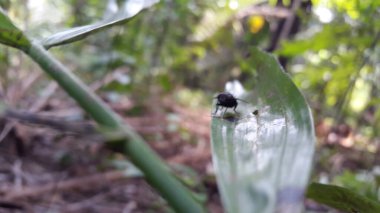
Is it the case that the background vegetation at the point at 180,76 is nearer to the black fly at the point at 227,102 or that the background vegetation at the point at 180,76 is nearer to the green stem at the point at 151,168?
the black fly at the point at 227,102

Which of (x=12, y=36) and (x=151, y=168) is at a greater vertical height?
(x=12, y=36)

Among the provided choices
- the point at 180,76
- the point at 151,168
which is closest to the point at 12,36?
the point at 151,168

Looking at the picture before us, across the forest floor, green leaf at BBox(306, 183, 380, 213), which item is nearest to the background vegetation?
the forest floor

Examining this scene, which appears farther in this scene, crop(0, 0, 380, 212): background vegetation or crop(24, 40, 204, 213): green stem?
crop(0, 0, 380, 212): background vegetation

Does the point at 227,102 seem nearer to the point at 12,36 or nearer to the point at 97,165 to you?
the point at 12,36

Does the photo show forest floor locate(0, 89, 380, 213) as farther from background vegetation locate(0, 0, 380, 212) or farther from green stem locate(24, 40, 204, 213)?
green stem locate(24, 40, 204, 213)

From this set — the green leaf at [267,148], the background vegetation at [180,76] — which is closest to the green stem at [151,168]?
the green leaf at [267,148]
